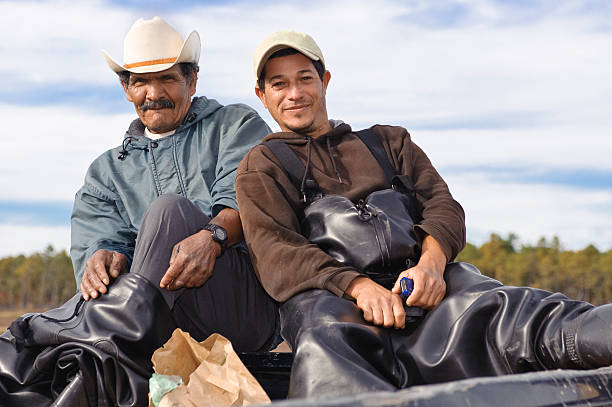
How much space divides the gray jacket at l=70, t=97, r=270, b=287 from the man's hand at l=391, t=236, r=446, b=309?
1.15m

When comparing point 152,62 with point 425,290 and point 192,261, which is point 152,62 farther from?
point 425,290

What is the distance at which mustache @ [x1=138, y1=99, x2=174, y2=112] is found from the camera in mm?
3463

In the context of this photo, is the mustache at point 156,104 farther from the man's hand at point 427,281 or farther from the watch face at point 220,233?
the man's hand at point 427,281

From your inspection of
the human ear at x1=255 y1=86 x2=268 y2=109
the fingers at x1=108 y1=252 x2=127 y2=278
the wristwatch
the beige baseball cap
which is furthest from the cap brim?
the fingers at x1=108 y1=252 x2=127 y2=278

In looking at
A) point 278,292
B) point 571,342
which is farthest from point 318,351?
point 571,342

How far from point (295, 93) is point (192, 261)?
0.86 m

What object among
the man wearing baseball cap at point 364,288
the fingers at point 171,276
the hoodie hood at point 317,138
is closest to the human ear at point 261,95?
the man wearing baseball cap at point 364,288

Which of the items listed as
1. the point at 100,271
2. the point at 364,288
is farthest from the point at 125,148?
the point at 364,288

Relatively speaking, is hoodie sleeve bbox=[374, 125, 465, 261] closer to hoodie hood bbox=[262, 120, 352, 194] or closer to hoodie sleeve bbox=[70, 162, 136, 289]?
hoodie hood bbox=[262, 120, 352, 194]

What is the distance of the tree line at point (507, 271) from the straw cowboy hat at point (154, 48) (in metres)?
38.4

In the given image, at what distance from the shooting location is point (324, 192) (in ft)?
9.19

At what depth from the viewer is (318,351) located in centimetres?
201

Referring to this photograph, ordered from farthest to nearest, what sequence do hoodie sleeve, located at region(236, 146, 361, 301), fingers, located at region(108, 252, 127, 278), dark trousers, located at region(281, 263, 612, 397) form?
fingers, located at region(108, 252, 127, 278) → hoodie sleeve, located at region(236, 146, 361, 301) → dark trousers, located at region(281, 263, 612, 397)

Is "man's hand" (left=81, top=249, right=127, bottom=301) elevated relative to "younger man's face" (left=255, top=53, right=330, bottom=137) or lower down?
lower down
